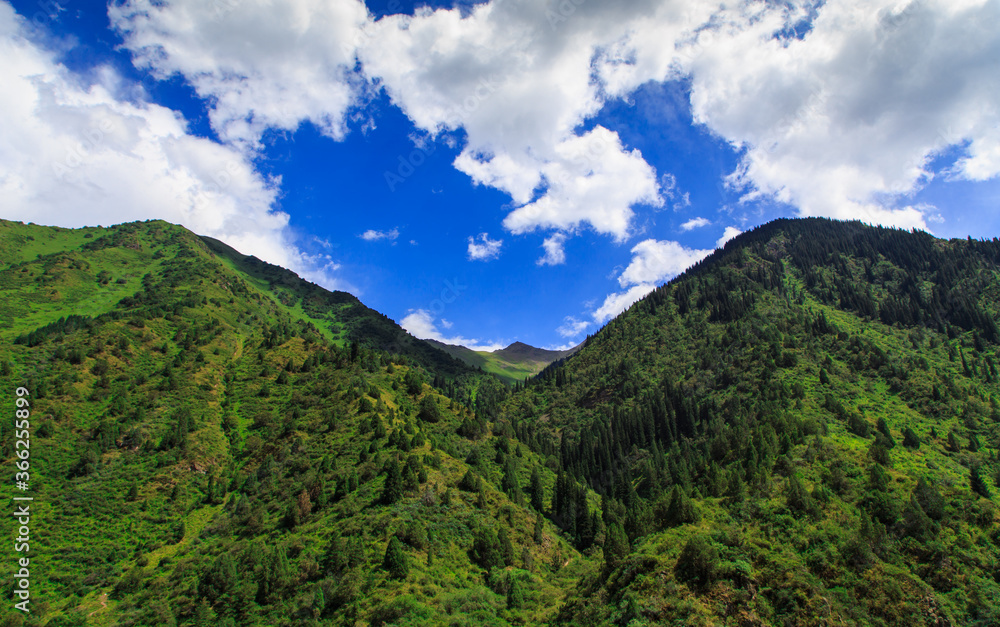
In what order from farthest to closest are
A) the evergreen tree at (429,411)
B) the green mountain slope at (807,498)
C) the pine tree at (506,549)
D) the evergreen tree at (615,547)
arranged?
the evergreen tree at (429,411), the pine tree at (506,549), the evergreen tree at (615,547), the green mountain slope at (807,498)

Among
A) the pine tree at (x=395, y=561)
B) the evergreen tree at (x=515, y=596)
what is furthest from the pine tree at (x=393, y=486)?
the evergreen tree at (x=515, y=596)

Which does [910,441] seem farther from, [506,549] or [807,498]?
[506,549]

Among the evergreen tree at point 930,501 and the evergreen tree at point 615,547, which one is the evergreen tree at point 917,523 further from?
the evergreen tree at point 615,547

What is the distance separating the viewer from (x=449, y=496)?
85812 mm

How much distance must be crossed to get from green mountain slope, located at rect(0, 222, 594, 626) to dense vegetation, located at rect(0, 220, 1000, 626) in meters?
0.51

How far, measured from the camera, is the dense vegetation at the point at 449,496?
2184 inches

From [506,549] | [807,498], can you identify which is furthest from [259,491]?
[807,498]

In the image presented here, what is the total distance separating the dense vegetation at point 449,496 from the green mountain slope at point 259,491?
0.51 meters

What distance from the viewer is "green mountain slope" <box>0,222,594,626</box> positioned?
206 feet

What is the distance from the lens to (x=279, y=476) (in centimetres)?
9612

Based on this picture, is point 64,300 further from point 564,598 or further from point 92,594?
point 564,598

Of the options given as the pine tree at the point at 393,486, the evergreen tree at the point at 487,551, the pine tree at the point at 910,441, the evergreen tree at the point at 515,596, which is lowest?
the evergreen tree at the point at 515,596

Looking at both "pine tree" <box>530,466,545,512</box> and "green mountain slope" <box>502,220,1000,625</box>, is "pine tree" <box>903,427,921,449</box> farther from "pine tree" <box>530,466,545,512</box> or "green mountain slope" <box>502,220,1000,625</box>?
"pine tree" <box>530,466,545,512</box>

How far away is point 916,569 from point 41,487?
488 ft
